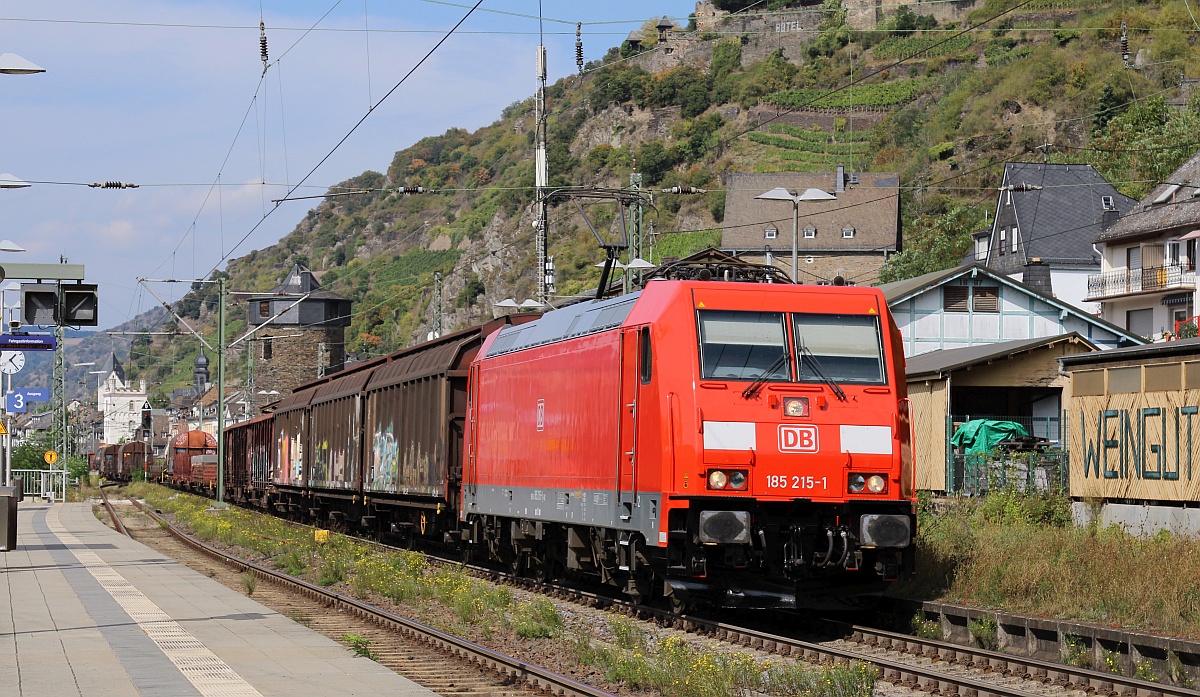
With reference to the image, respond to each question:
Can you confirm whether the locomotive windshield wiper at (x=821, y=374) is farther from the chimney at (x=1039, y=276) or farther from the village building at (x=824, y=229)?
the village building at (x=824, y=229)

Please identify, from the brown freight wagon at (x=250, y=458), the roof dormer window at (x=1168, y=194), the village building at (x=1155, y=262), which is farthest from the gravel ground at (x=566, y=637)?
the roof dormer window at (x=1168, y=194)

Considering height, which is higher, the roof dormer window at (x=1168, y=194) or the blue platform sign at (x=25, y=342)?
the roof dormer window at (x=1168, y=194)

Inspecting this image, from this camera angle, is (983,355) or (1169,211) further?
(1169,211)

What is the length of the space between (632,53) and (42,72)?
17639 centimetres

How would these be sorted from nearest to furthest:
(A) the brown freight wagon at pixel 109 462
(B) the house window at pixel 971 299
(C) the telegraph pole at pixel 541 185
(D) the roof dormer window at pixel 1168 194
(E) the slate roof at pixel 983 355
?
(E) the slate roof at pixel 983 355, (C) the telegraph pole at pixel 541 185, (B) the house window at pixel 971 299, (D) the roof dormer window at pixel 1168 194, (A) the brown freight wagon at pixel 109 462

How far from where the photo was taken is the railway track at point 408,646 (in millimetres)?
11812

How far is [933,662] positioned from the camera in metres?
13.1

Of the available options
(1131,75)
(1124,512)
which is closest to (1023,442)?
(1124,512)

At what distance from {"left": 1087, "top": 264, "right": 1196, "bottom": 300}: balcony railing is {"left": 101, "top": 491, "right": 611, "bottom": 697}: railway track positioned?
154ft

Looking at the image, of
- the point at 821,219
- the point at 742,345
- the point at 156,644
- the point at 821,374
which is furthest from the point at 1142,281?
the point at 156,644

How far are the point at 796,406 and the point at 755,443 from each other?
2.12 feet

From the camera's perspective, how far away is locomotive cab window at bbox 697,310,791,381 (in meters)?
14.6

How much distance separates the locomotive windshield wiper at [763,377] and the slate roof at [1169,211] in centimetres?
4941

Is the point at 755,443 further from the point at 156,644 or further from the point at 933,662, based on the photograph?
the point at 156,644
